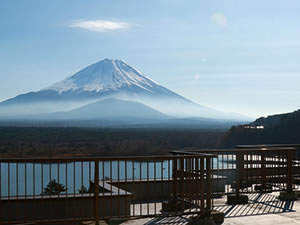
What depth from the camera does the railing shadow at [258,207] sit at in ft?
31.9

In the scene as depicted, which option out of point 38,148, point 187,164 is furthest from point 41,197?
point 38,148

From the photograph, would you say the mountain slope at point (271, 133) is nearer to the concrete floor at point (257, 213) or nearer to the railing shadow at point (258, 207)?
the railing shadow at point (258, 207)

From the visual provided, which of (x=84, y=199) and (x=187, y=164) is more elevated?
(x=187, y=164)

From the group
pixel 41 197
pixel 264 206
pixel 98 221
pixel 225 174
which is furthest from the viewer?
pixel 225 174

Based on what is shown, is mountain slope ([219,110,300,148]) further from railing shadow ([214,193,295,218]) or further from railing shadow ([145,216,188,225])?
railing shadow ([145,216,188,225])

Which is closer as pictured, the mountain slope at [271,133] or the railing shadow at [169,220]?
the railing shadow at [169,220]

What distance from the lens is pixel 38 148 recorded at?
124750 millimetres

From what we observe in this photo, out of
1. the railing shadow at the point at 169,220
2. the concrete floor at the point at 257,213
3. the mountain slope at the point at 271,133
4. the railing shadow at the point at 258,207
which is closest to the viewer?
the railing shadow at the point at 169,220

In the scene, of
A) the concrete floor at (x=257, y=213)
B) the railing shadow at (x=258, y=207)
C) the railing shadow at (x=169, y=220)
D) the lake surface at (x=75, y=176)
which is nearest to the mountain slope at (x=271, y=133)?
the lake surface at (x=75, y=176)

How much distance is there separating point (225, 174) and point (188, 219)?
6920 millimetres

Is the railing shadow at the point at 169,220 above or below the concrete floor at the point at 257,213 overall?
above

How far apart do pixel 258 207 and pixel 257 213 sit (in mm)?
774

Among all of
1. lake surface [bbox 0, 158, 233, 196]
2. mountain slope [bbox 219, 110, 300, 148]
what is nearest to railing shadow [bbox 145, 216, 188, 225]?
lake surface [bbox 0, 158, 233, 196]

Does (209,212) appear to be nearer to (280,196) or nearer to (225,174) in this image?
(280,196)
